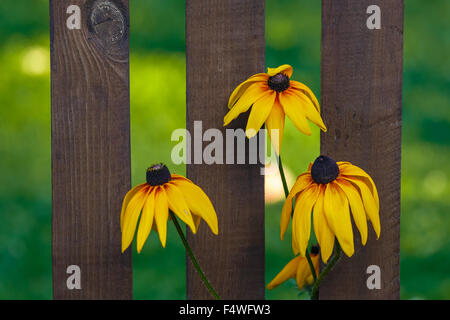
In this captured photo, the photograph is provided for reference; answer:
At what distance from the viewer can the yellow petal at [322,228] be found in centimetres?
151

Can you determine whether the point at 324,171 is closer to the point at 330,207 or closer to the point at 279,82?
the point at 330,207

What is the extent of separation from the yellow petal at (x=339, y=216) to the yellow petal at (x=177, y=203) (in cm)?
32

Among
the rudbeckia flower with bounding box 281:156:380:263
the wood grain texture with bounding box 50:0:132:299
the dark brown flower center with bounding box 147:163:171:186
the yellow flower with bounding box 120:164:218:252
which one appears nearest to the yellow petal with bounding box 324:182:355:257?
the rudbeckia flower with bounding box 281:156:380:263

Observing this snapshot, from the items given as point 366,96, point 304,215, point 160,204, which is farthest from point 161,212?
point 366,96

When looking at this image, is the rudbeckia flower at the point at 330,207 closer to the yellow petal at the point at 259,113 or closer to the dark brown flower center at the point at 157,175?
the yellow petal at the point at 259,113

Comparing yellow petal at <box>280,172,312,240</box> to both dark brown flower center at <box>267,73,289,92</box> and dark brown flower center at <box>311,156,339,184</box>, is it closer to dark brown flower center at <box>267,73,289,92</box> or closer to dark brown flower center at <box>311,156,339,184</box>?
dark brown flower center at <box>311,156,339,184</box>

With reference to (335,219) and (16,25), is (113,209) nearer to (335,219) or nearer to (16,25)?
(335,219)

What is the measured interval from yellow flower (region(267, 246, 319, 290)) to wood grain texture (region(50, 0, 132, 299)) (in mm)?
464

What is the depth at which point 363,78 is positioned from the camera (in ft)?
6.29

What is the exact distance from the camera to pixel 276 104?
1615mm

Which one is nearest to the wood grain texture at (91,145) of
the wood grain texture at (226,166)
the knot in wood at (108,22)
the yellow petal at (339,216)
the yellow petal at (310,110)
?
the knot in wood at (108,22)

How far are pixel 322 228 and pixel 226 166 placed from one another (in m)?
0.50

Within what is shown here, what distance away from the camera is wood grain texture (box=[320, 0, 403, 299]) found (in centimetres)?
190
